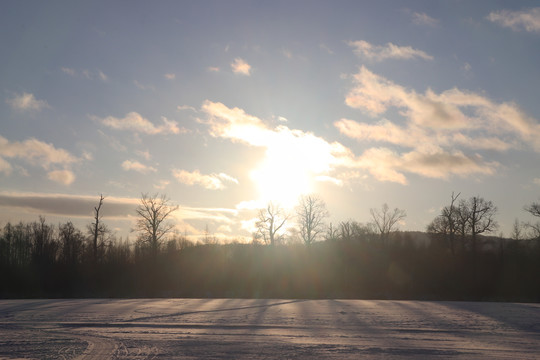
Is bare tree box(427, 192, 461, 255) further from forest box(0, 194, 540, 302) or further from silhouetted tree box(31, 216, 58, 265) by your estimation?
silhouetted tree box(31, 216, 58, 265)

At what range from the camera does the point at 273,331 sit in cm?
1197

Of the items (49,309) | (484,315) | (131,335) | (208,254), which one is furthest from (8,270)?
(484,315)

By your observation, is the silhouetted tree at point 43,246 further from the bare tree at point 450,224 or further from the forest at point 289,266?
the bare tree at point 450,224

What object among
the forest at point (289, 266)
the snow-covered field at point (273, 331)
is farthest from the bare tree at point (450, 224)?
the snow-covered field at point (273, 331)

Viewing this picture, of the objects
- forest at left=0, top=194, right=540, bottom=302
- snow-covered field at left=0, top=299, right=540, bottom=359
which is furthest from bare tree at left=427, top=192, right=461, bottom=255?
snow-covered field at left=0, top=299, right=540, bottom=359

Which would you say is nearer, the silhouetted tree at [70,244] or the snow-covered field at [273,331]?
the snow-covered field at [273,331]

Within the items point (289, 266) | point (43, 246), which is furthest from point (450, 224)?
point (43, 246)

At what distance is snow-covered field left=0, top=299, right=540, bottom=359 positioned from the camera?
9609 millimetres

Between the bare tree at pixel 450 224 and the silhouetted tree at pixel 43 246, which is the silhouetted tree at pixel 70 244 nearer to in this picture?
the silhouetted tree at pixel 43 246

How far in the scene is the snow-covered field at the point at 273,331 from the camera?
31.5ft

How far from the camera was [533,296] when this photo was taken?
120 ft

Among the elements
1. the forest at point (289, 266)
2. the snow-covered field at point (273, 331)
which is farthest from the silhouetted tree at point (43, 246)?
the snow-covered field at point (273, 331)

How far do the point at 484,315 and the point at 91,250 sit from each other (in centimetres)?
4587

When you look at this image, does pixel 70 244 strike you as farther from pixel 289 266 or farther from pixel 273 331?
pixel 273 331
